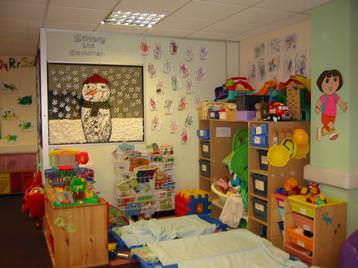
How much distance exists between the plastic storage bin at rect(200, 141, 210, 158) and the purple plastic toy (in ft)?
7.54

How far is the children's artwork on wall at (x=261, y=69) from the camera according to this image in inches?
183

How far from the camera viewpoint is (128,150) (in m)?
4.63

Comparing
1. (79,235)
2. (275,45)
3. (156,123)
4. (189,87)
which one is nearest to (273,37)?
(275,45)

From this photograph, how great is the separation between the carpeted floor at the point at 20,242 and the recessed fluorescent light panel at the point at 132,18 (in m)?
2.56

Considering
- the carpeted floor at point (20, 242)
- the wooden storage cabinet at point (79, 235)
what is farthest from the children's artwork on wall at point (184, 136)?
the carpeted floor at point (20, 242)

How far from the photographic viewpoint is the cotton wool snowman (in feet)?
14.6

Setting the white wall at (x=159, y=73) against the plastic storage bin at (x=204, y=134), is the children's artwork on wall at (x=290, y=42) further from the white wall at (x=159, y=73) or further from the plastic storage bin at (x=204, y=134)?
the plastic storage bin at (x=204, y=134)

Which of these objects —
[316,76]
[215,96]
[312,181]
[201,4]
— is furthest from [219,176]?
[201,4]

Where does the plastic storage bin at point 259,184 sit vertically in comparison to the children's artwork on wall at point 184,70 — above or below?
below

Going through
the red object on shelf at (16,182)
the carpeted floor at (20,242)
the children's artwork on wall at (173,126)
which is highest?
the children's artwork on wall at (173,126)

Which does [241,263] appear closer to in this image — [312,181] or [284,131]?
[312,181]

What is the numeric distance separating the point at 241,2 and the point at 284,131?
130 cm

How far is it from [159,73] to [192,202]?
1.73 meters

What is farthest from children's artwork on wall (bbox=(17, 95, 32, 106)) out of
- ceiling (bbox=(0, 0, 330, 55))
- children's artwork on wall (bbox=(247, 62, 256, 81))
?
children's artwork on wall (bbox=(247, 62, 256, 81))
